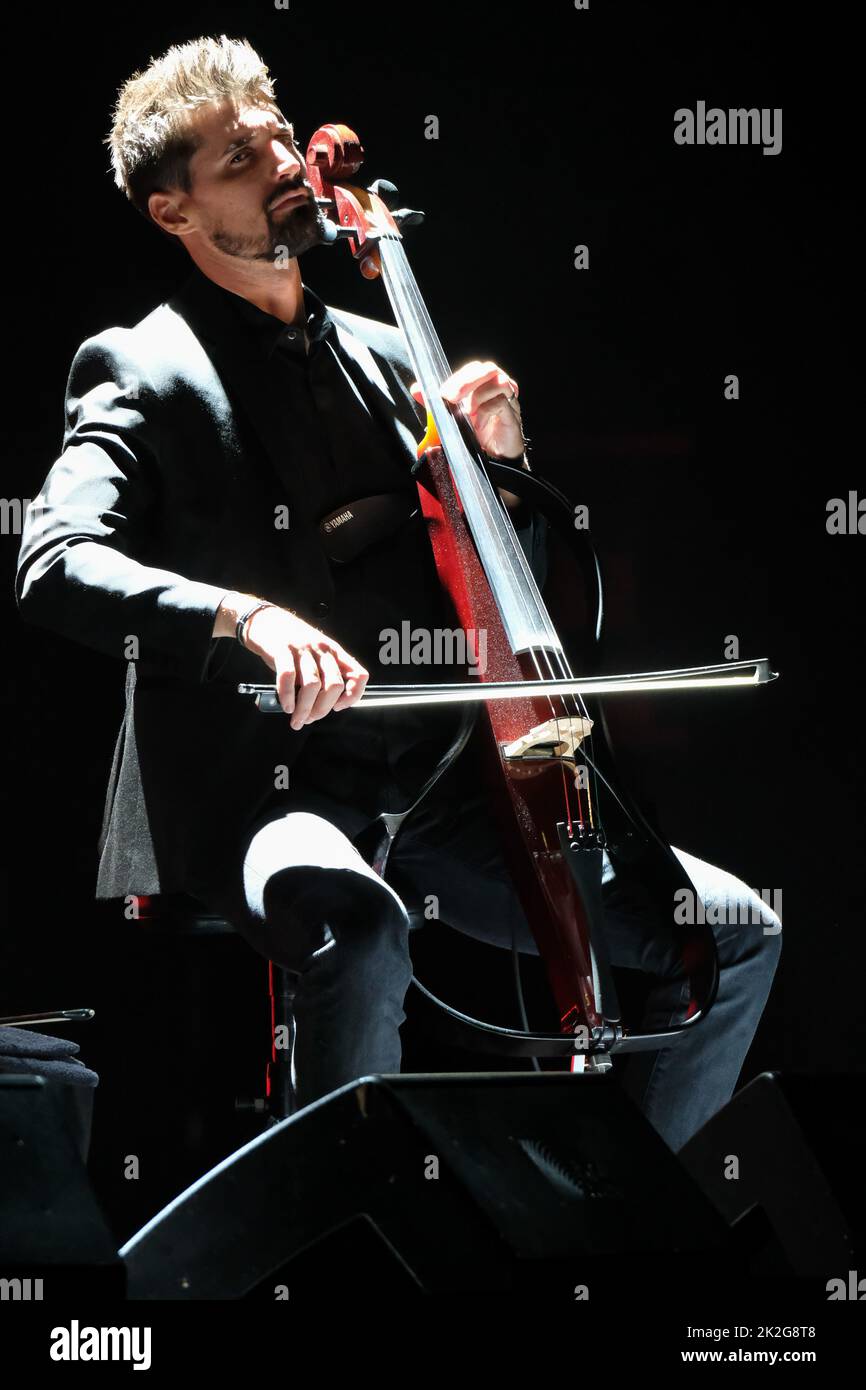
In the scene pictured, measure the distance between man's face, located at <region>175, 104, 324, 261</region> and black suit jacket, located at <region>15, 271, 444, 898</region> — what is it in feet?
0.34

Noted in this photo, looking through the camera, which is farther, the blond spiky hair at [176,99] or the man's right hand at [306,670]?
the blond spiky hair at [176,99]

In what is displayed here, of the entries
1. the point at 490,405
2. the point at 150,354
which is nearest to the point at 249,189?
the point at 150,354

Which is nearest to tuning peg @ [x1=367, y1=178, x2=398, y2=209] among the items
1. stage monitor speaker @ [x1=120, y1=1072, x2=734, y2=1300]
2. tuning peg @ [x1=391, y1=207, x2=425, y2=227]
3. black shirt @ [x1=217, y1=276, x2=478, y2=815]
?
tuning peg @ [x1=391, y1=207, x2=425, y2=227]

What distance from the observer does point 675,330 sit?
245 cm

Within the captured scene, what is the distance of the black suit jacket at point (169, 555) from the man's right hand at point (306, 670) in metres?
0.15

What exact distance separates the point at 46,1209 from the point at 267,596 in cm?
91

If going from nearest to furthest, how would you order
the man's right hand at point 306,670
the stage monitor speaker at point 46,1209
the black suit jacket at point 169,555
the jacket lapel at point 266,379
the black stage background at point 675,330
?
1. the stage monitor speaker at point 46,1209
2. the man's right hand at point 306,670
3. the black suit jacket at point 169,555
4. the jacket lapel at point 266,379
5. the black stage background at point 675,330

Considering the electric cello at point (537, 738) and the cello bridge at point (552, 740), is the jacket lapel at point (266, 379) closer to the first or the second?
the electric cello at point (537, 738)

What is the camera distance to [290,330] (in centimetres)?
201

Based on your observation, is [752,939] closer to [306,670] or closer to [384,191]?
[306,670]

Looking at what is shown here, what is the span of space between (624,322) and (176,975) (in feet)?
3.99

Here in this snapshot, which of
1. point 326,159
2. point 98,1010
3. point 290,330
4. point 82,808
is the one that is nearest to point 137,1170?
point 98,1010

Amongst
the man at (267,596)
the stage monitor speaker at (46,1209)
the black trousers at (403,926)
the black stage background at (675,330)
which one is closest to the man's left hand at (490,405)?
the man at (267,596)

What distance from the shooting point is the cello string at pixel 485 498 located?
1.60 m
